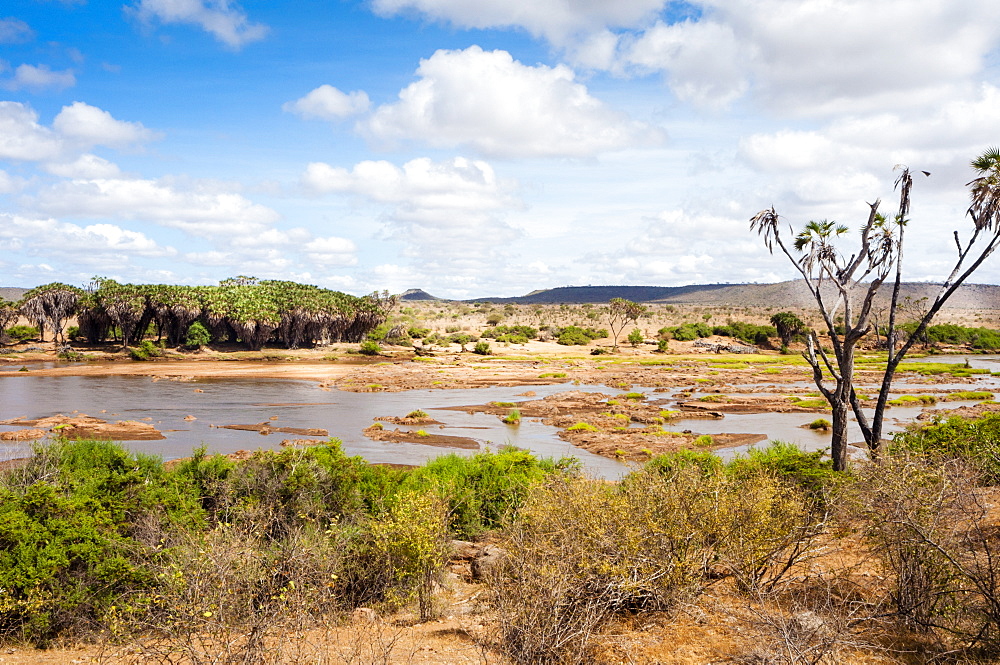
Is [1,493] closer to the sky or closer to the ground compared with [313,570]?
closer to the sky

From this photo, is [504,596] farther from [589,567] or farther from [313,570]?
[313,570]

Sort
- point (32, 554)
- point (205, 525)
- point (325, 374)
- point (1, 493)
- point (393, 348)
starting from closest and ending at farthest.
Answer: point (32, 554) < point (1, 493) < point (205, 525) < point (325, 374) < point (393, 348)

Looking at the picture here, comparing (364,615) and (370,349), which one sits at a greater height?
(370,349)

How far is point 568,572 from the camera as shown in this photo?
8016mm

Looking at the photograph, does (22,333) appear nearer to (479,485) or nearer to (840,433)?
(479,485)

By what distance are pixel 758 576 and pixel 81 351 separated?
251 feet

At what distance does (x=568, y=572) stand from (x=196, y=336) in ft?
239

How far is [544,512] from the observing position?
9594 millimetres

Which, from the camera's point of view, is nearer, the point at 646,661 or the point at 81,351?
the point at 646,661

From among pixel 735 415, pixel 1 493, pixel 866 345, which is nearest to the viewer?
pixel 1 493

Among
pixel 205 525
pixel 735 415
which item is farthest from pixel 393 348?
pixel 205 525

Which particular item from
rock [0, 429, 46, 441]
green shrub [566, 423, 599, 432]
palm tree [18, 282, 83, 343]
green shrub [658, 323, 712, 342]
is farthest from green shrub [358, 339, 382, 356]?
rock [0, 429, 46, 441]

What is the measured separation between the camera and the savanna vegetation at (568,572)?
7469mm

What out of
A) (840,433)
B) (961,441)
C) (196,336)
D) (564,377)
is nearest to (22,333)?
(196,336)
